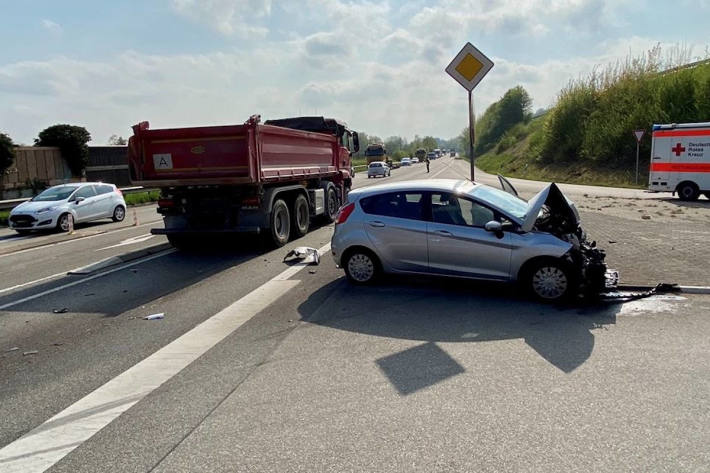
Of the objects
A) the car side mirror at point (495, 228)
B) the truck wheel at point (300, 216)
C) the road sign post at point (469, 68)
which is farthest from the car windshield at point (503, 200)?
the truck wheel at point (300, 216)

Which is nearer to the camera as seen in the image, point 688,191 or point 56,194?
point 56,194

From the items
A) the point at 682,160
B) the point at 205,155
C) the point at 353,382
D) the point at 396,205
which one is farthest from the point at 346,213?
the point at 682,160

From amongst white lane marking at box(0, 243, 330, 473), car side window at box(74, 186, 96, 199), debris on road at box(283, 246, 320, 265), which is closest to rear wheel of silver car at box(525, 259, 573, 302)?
white lane marking at box(0, 243, 330, 473)

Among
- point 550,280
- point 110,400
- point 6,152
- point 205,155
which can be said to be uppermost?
point 6,152

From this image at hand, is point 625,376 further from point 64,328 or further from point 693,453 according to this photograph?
point 64,328

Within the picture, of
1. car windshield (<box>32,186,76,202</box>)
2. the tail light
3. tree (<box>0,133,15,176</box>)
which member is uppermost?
tree (<box>0,133,15,176</box>)

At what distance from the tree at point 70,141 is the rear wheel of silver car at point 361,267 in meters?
28.1

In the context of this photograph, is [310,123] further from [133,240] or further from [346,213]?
[346,213]

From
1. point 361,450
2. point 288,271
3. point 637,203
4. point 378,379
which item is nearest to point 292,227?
point 288,271

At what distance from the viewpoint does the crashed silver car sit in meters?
6.41

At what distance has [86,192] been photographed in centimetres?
1811

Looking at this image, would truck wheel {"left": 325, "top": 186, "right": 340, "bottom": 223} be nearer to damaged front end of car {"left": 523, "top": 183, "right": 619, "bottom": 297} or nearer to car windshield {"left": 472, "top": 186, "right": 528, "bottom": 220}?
car windshield {"left": 472, "top": 186, "right": 528, "bottom": 220}

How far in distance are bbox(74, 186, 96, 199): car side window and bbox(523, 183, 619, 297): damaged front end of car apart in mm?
16070

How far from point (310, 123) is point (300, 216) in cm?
510
